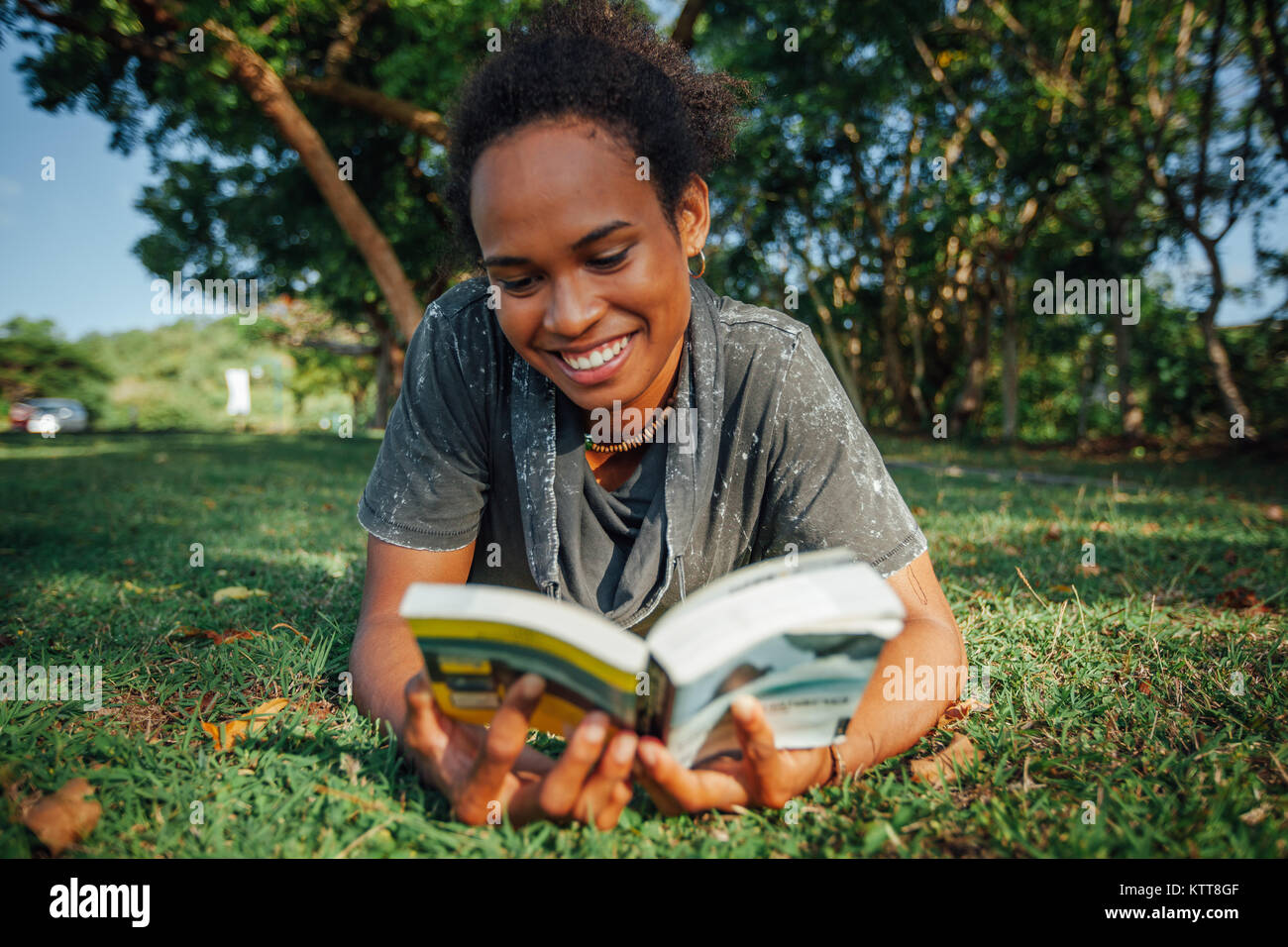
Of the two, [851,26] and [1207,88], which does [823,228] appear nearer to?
[851,26]

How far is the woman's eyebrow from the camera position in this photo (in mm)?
1497

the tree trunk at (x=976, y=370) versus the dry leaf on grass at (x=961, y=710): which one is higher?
the tree trunk at (x=976, y=370)

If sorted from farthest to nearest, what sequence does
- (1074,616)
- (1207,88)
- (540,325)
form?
(1207,88) < (1074,616) < (540,325)

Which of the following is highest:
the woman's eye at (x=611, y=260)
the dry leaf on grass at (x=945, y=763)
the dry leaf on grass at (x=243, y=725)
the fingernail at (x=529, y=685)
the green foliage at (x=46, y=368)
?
the green foliage at (x=46, y=368)

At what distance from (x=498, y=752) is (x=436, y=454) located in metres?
0.87

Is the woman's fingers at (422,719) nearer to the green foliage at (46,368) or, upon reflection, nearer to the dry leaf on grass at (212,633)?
the dry leaf on grass at (212,633)

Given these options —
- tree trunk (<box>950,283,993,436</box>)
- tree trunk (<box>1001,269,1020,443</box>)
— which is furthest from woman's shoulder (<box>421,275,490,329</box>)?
tree trunk (<box>950,283,993,436</box>)

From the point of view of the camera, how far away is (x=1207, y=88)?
877 centimetres

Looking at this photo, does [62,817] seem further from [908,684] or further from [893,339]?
[893,339]

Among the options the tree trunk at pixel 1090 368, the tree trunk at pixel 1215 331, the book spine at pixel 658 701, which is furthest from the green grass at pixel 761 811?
the tree trunk at pixel 1090 368

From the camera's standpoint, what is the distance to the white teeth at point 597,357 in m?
1.65

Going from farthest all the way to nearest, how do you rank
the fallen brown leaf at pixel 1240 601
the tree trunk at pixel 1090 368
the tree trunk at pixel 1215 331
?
the tree trunk at pixel 1090 368, the tree trunk at pixel 1215 331, the fallen brown leaf at pixel 1240 601
